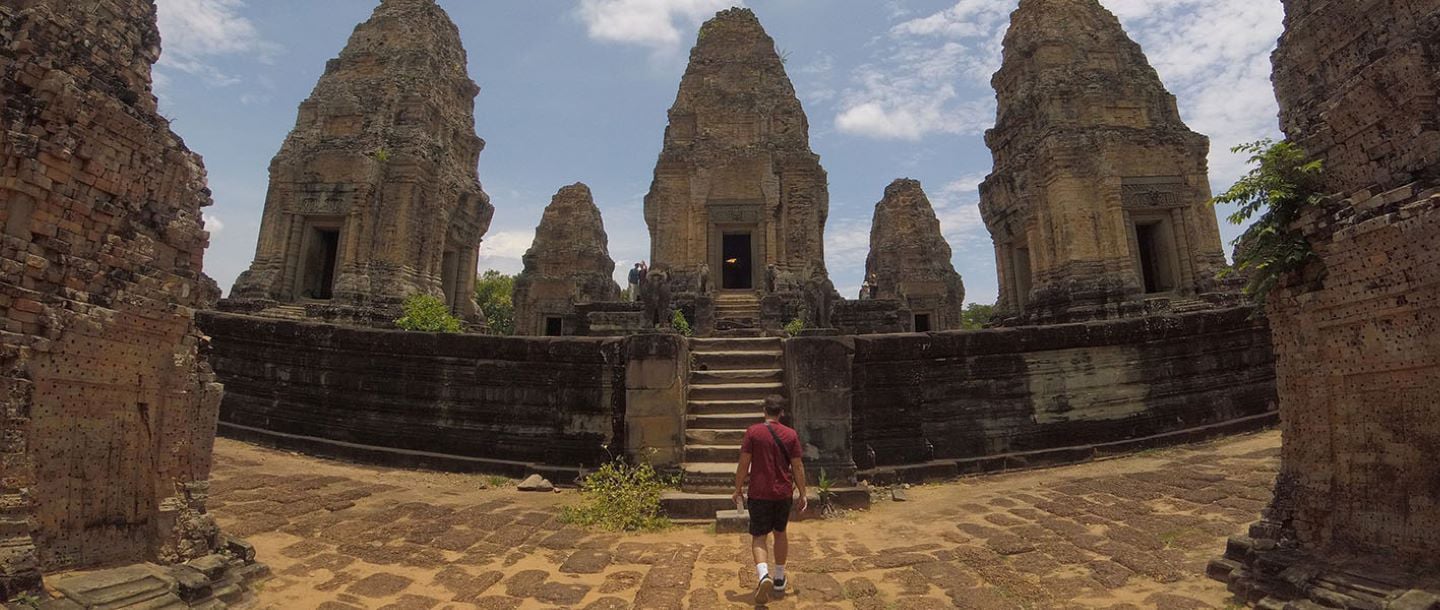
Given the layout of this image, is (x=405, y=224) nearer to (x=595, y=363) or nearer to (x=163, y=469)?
(x=595, y=363)

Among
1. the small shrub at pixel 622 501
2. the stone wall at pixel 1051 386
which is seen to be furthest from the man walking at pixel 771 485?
the stone wall at pixel 1051 386

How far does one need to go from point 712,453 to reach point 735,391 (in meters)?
1.38

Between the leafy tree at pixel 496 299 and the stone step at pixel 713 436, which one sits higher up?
the leafy tree at pixel 496 299

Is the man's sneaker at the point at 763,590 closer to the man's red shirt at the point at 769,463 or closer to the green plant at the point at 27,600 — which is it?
the man's red shirt at the point at 769,463

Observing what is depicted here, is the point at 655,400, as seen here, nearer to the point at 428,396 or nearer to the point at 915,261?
the point at 428,396

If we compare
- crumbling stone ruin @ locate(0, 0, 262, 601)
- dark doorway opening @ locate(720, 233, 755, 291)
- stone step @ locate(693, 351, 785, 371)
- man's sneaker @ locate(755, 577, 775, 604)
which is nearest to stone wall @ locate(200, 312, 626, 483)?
stone step @ locate(693, 351, 785, 371)

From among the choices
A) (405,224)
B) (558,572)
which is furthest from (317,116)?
(558,572)

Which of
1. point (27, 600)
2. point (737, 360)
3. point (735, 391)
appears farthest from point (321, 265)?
point (27, 600)

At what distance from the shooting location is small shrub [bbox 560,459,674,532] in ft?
19.8

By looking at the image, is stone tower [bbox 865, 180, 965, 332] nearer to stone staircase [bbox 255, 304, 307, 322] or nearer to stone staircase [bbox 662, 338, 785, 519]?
stone staircase [bbox 662, 338, 785, 519]

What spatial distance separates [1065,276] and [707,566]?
1388 centimetres

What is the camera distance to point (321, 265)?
53.3ft

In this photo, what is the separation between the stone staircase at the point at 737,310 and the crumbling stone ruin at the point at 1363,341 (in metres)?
12.1

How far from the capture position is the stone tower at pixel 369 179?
1535cm
